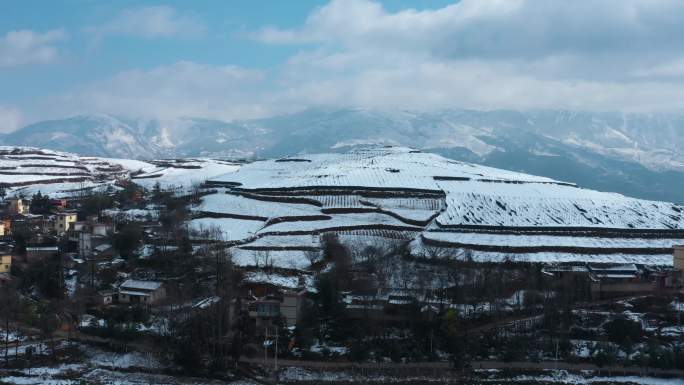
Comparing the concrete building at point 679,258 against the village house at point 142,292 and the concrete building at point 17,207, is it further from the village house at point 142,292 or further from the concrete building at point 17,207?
the concrete building at point 17,207

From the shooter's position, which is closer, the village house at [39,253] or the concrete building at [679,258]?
the concrete building at [679,258]

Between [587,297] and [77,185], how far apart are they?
52837 millimetres

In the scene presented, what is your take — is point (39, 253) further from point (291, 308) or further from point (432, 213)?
point (432, 213)

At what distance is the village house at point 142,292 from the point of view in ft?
108

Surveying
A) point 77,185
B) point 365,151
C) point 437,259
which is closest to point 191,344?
point 437,259

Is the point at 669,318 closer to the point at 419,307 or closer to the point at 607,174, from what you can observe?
the point at 419,307

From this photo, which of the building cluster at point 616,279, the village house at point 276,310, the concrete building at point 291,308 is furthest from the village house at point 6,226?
the building cluster at point 616,279

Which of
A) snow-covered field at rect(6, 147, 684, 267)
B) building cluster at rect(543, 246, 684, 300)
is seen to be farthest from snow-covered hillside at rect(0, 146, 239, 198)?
building cluster at rect(543, 246, 684, 300)

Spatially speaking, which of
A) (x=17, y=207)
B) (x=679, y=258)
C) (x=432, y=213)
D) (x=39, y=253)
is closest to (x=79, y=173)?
(x=17, y=207)

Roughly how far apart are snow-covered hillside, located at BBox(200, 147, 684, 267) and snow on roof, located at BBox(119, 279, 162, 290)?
5.63 m

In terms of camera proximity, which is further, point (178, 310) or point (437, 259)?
point (437, 259)

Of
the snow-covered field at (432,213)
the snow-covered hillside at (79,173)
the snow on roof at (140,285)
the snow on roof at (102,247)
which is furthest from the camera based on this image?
the snow-covered hillside at (79,173)

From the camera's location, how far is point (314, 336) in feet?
96.6

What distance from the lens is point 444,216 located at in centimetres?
4819
